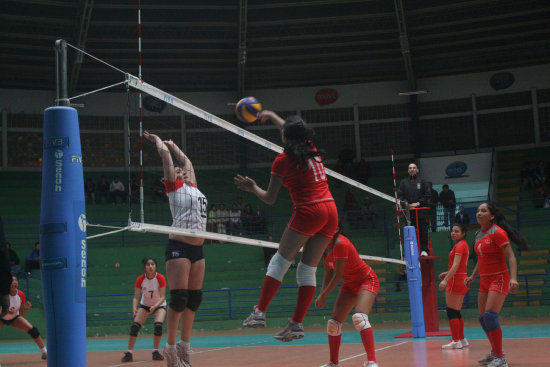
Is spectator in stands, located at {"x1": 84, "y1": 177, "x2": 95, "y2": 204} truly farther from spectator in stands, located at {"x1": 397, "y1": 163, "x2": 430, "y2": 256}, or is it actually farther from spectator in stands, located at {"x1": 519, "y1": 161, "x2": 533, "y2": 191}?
spectator in stands, located at {"x1": 519, "y1": 161, "x2": 533, "y2": 191}

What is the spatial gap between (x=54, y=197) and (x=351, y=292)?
3.56 meters

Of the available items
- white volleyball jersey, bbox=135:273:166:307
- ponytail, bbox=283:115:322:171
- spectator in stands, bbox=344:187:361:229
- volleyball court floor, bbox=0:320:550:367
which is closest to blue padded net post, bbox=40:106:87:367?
ponytail, bbox=283:115:322:171

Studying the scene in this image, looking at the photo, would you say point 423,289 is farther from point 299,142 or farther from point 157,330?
point 299,142

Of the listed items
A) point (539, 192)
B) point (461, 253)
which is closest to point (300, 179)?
point (461, 253)

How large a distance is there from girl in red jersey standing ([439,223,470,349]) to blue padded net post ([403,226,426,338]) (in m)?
1.54

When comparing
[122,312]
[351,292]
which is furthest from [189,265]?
[122,312]

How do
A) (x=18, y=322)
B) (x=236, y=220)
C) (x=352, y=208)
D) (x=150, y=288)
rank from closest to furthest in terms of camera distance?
(x=150, y=288)
(x=18, y=322)
(x=236, y=220)
(x=352, y=208)

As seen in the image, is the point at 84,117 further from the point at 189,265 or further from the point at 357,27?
the point at 189,265

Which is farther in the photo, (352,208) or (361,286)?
(352,208)

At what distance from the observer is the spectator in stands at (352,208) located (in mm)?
21906

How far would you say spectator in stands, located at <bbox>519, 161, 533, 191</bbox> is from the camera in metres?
23.4

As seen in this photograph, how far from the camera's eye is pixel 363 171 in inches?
990

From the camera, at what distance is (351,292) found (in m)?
7.52

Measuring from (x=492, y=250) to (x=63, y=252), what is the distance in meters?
5.32
